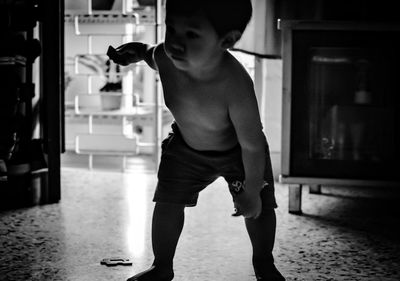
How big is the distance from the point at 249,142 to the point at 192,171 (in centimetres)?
12

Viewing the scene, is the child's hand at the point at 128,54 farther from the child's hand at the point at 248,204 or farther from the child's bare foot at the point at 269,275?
the child's bare foot at the point at 269,275

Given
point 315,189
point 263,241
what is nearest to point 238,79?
point 263,241

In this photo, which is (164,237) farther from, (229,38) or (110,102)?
(110,102)

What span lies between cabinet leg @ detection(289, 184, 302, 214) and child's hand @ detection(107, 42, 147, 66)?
81 cm

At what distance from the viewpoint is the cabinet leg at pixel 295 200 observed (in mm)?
1568

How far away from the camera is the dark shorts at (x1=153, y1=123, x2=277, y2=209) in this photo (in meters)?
0.89

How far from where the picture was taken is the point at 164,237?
0.91 m

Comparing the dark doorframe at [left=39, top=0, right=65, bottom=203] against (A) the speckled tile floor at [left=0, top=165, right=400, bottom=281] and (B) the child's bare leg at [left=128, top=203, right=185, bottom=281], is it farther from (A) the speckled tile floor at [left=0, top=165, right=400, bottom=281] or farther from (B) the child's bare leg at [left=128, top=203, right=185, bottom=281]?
(B) the child's bare leg at [left=128, top=203, right=185, bottom=281]

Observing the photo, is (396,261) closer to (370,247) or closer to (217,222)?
(370,247)

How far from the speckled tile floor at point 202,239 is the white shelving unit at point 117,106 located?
0.60m

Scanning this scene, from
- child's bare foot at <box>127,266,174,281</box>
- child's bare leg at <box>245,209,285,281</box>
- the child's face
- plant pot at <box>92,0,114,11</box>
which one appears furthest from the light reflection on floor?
plant pot at <box>92,0,114,11</box>

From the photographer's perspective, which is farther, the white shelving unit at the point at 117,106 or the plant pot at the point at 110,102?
the plant pot at the point at 110,102

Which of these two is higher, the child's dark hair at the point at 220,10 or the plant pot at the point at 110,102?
the child's dark hair at the point at 220,10

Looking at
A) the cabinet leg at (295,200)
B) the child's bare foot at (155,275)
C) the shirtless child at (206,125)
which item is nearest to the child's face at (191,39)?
the shirtless child at (206,125)
